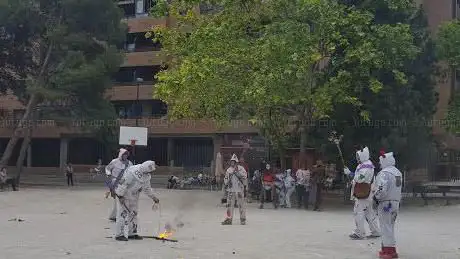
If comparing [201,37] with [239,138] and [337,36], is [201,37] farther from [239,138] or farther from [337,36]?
[239,138]

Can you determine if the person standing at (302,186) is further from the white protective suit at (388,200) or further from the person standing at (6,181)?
the person standing at (6,181)

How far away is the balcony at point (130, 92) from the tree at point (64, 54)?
45.3 feet

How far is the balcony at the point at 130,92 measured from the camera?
185ft

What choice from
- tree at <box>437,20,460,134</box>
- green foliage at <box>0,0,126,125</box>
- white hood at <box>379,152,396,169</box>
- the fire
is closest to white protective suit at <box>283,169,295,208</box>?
tree at <box>437,20,460,134</box>

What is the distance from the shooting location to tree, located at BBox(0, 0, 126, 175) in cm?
3875

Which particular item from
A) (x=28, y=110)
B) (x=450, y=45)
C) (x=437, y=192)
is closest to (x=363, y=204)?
(x=437, y=192)

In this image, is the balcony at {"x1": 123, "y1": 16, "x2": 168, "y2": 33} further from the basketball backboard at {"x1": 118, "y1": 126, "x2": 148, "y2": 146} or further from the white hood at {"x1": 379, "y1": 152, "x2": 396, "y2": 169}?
the white hood at {"x1": 379, "y1": 152, "x2": 396, "y2": 169}

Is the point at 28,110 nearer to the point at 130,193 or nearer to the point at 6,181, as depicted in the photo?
the point at 6,181

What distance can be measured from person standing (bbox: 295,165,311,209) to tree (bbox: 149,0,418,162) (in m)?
2.43

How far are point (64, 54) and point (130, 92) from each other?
1707cm

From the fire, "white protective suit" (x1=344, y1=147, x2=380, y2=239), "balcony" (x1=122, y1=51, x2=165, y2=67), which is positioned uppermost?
"balcony" (x1=122, y1=51, x2=165, y2=67)

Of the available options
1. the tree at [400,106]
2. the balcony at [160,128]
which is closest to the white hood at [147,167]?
the tree at [400,106]

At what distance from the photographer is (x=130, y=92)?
57.1 metres

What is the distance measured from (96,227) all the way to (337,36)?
1241 centimetres
